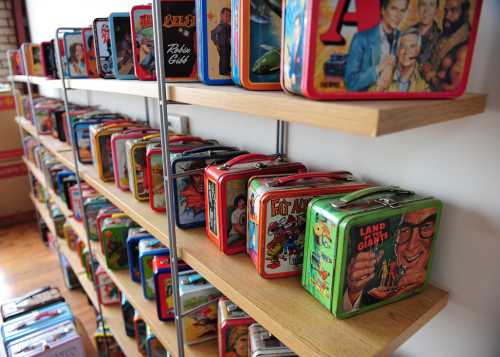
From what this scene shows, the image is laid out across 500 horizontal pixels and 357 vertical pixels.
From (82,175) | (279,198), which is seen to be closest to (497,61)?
(279,198)

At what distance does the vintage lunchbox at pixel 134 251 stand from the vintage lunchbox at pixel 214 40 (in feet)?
2.63

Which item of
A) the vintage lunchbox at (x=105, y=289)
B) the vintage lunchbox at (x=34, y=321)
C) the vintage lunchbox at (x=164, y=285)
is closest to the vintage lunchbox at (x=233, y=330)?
the vintage lunchbox at (x=164, y=285)

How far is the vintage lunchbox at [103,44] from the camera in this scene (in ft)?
4.25

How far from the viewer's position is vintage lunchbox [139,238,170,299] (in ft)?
4.15

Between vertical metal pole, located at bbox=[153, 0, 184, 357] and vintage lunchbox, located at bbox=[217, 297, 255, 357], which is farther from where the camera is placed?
vintage lunchbox, located at bbox=[217, 297, 255, 357]

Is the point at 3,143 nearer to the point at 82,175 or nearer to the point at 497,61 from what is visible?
the point at 82,175

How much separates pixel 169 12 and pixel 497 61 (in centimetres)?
69

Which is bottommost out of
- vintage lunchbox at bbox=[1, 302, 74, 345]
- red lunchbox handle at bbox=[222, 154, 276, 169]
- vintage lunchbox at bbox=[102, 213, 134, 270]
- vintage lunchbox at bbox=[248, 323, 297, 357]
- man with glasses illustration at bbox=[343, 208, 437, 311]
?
vintage lunchbox at bbox=[1, 302, 74, 345]

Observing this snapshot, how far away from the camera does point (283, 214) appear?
2.43 ft

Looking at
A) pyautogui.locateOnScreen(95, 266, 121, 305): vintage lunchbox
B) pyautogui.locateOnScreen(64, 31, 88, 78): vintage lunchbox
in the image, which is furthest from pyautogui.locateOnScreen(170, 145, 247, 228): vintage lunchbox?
pyautogui.locateOnScreen(95, 266, 121, 305): vintage lunchbox

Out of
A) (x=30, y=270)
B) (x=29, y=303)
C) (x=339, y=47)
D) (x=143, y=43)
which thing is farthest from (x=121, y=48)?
(x=30, y=270)

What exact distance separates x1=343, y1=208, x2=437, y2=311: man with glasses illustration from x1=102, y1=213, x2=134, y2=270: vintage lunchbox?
1.13 meters

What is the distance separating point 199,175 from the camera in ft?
3.35

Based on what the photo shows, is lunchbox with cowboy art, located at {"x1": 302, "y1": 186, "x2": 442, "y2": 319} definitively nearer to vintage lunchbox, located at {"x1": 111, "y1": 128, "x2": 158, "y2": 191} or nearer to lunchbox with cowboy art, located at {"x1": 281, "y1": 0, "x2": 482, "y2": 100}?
lunchbox with cowboy art, located at {"x1": 281, "y1": 0, "x2": 482, "y2": 100}
